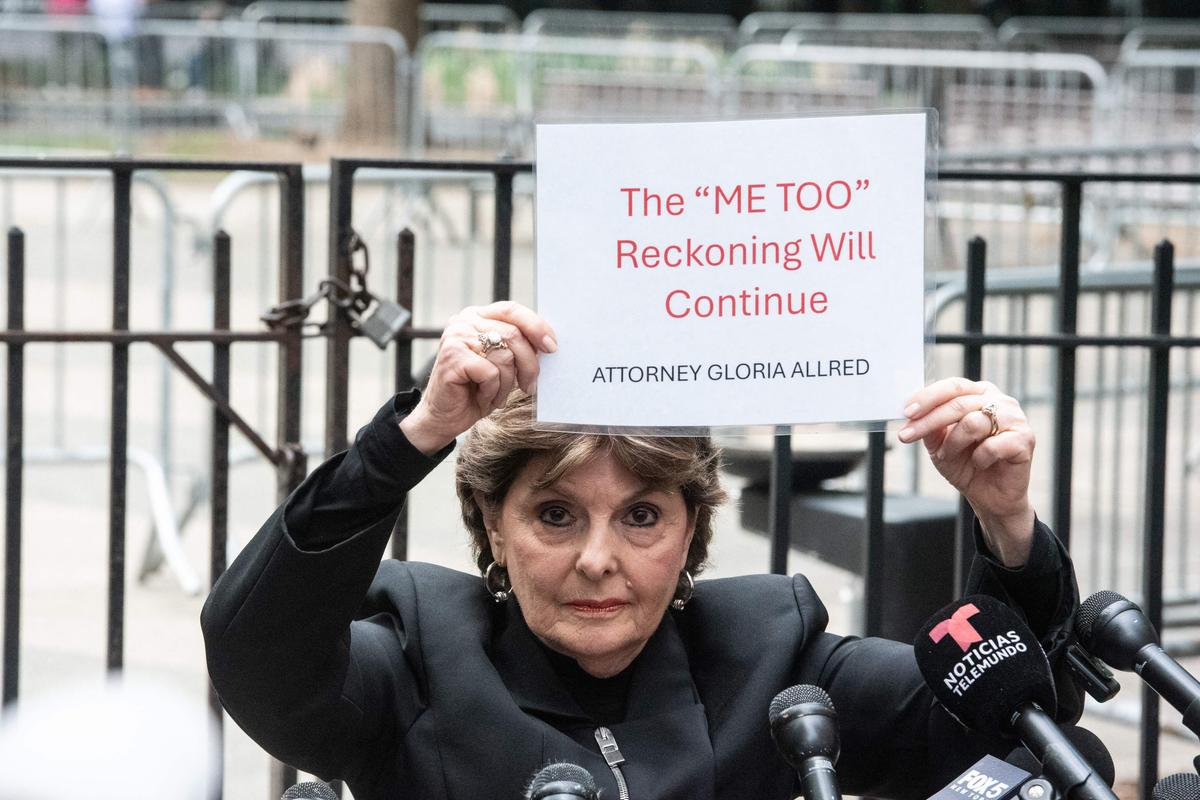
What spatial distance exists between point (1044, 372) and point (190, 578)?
345 cm

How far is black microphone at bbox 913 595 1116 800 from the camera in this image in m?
1.92

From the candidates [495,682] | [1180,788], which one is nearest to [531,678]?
[495,682]

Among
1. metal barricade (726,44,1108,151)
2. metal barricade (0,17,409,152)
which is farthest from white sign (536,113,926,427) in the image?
metal barricade (0,17,409,152)

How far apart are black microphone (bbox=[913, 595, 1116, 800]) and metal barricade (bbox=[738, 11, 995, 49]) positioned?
14074 millimetres

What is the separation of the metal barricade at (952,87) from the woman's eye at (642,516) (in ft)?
32.5

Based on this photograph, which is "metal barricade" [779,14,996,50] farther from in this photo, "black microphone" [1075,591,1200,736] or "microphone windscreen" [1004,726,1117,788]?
"black microphone" [1075,591,1200,736]

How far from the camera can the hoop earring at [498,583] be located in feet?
7.68

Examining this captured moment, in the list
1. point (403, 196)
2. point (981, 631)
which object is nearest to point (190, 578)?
point (403, 196)

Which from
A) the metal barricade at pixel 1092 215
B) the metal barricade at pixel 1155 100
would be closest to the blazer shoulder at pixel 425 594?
the metal barricade at pixel 1092 215

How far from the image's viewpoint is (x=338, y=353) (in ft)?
10.7

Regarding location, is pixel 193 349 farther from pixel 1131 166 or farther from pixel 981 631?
pixel 981 631

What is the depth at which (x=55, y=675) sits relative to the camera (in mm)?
4809

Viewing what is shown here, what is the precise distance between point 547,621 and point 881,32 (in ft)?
51.3

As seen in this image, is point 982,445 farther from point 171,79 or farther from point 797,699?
point 171,79
